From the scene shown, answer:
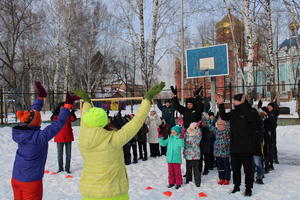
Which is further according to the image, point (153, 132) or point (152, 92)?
point (153, 132)

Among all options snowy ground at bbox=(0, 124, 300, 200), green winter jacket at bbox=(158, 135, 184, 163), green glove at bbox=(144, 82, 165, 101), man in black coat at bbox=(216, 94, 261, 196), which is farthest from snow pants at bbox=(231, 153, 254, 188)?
green glove at bbox=(144, 82, 165, 101)

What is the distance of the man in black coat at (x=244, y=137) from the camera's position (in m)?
5.09

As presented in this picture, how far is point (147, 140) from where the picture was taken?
8.89 m

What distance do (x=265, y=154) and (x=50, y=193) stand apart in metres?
5.06

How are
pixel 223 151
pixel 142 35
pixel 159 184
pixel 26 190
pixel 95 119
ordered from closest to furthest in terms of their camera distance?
pixel 95 119 < pixel 26 190 < pixel 223 151 < pixel 159 184 < pixel 142 35

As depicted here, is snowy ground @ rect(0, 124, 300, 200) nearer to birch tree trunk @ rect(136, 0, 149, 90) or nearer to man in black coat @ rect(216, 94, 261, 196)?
man in black coat @ rect(216, 94, 261, 196)

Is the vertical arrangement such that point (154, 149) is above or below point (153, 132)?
below

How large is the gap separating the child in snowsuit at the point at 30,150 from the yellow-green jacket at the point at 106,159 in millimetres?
721

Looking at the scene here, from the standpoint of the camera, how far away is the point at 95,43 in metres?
26.0

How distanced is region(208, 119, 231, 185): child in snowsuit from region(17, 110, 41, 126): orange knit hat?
12.6 feet

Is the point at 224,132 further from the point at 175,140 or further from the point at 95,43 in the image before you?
the point at 95,43

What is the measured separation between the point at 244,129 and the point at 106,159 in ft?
10.7

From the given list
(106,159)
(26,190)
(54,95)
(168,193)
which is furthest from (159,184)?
(54,95)

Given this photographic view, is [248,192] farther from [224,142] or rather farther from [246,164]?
[224,142]
